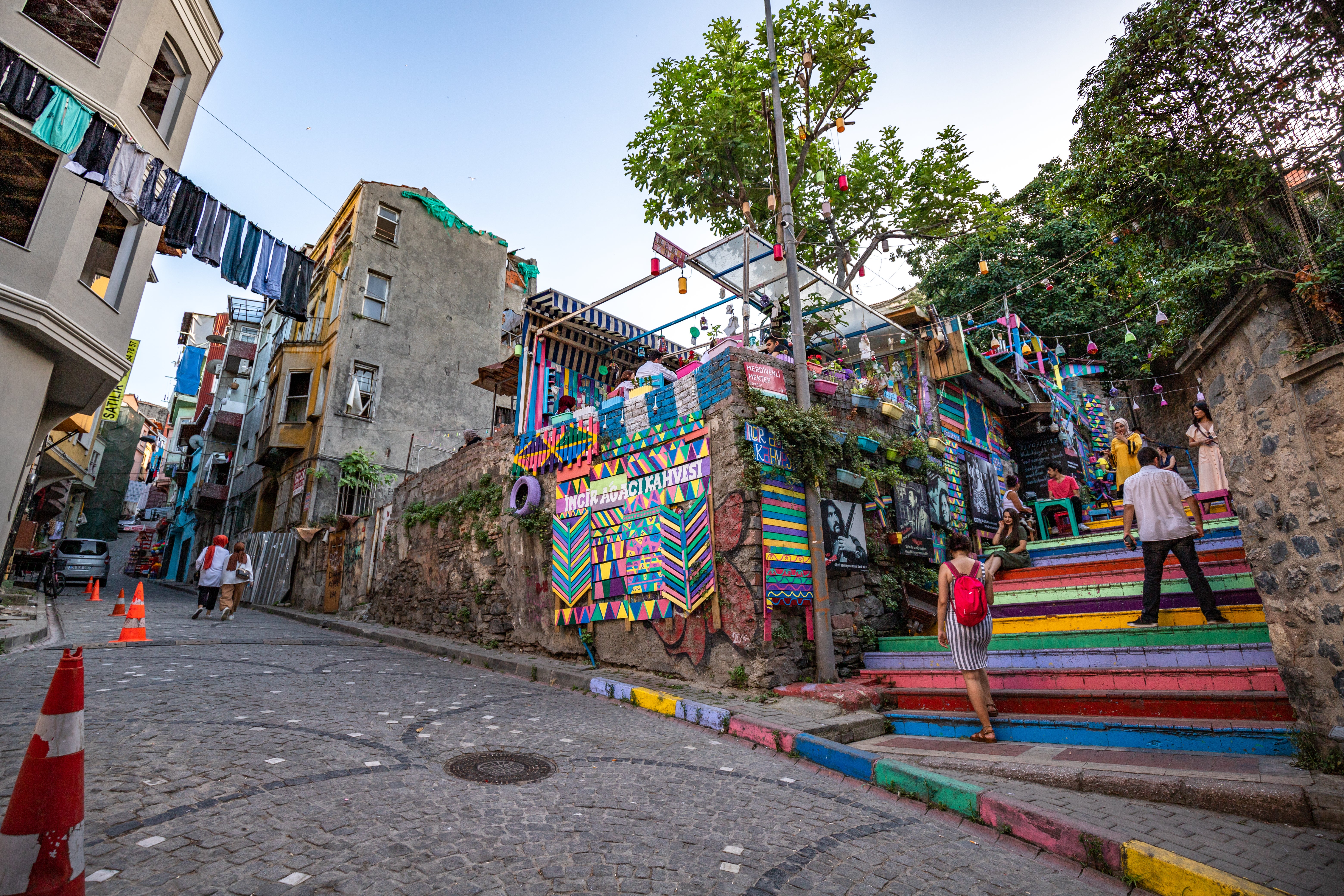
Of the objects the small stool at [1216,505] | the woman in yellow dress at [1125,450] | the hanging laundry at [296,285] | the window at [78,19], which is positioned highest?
the window at [78,19]

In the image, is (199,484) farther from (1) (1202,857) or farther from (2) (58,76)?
(1) (1202,857)

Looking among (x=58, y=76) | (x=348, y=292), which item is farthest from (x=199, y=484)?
(x=58, y=76)

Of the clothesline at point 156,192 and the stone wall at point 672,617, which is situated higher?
the clothesline at point 156,192

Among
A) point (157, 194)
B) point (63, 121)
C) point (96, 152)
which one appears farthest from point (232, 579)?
point (63, 121)

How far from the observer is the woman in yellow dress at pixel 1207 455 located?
8031mm

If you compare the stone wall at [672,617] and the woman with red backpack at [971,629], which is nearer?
the woman with red backpack at [971,629]

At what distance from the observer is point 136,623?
10422 mm

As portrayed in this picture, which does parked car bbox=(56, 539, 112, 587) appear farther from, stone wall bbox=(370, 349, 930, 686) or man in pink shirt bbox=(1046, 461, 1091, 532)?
man in pink shirt bbox=(1046, 461, 1091, 532)

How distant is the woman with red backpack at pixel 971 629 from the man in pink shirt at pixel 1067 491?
8275 millimetres

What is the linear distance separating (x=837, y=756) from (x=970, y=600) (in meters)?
1.77

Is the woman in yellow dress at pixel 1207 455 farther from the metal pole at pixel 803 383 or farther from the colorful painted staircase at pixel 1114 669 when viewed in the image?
A: the metal pole at pixel 803 383

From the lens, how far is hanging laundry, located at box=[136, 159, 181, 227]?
8.16 meters

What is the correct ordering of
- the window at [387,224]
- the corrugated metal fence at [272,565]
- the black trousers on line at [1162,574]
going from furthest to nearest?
the window at [387,224] < the corrugated metal fence at [272,565] < the black trousers on line at [1162,574]

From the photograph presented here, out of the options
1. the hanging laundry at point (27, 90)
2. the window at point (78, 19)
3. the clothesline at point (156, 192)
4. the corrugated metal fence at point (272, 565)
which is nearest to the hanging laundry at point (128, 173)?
the clothesline at point (156, 192)
